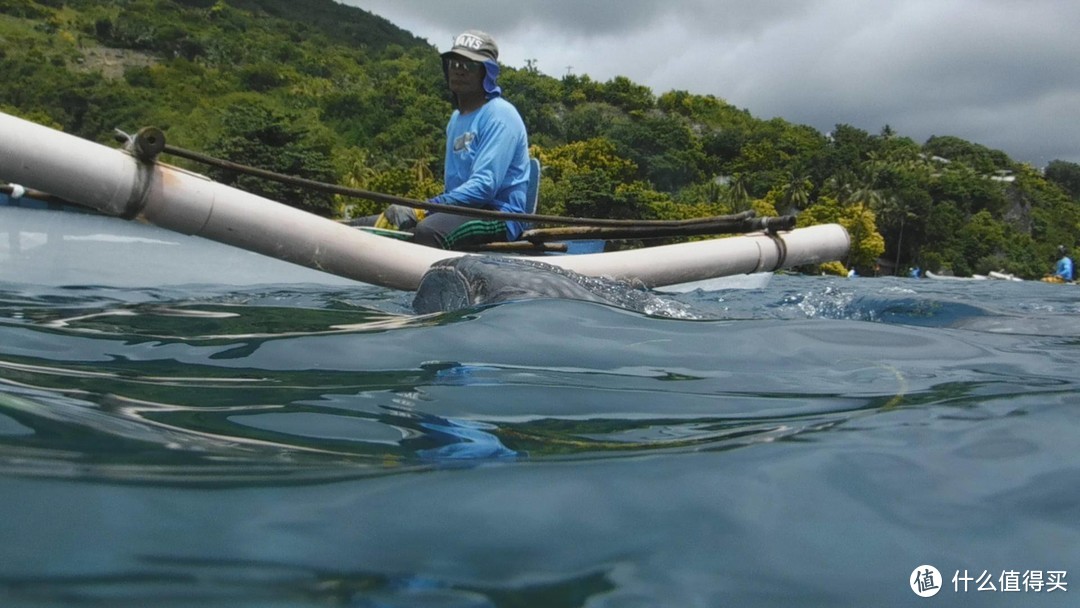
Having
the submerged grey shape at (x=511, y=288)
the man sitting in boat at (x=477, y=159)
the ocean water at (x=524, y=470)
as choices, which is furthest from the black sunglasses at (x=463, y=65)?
the ocean water at (x=524, y=470)

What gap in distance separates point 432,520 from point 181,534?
231mm

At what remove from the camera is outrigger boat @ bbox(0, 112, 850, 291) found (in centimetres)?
285

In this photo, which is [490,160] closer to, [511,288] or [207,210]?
[207,210]

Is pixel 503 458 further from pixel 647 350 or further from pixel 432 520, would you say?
pixel 647 350

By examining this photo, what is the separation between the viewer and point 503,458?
1085 millimetres

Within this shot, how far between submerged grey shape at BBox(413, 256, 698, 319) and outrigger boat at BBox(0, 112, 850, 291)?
2.27 feet

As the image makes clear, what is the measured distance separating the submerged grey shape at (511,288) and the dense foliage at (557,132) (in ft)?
120

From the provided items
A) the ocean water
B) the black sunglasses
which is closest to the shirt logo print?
the black sunglasses

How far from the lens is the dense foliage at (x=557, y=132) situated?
185 ft

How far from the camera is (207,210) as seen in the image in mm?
3111

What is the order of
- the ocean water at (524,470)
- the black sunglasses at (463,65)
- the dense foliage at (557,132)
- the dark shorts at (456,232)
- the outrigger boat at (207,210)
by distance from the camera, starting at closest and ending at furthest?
the ocean water at (524,470) → the outrigger boat at (207,210) → the dark shorts at (456,232) → the black sunglasses at (463,65) → the dense foliage at (557,132)

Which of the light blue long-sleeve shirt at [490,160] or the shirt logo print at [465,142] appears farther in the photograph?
the shirt logo print at [465,142]

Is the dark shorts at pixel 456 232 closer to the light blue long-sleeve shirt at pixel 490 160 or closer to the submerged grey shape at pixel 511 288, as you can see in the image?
the light blue long-sleeve shirt at pixel 490 160

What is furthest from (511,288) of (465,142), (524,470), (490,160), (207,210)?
(465,142)
